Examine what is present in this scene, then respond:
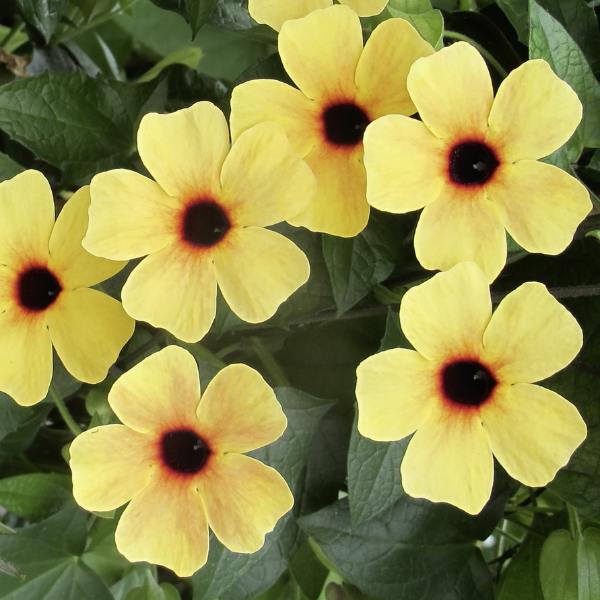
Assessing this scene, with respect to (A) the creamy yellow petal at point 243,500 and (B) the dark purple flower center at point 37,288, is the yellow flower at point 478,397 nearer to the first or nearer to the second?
(A) the creamy yellow petal at point 243,500

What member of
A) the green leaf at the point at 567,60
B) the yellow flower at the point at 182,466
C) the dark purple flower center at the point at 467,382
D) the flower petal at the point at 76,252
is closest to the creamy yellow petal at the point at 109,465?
the yellow flower at the point at 182,466

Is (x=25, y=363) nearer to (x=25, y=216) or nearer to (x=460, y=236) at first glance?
(x=25, y=216)

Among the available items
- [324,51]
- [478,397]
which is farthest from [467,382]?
[324,51]

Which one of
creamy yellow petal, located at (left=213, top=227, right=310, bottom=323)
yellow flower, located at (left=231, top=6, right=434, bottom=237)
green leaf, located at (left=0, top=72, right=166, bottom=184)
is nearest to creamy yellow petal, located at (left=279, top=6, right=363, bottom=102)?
yellow flower, located at (left=231, top=6, right=434, bottom=237)

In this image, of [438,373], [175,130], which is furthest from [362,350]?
[175,130]

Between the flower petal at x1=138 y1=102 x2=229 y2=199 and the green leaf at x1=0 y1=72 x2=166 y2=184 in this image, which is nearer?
the flower petal at x1=138 y1=102 x2=229 y2=199

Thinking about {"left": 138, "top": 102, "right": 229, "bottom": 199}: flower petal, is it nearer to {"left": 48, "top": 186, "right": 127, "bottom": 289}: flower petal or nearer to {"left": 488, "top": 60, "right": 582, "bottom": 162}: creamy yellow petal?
{"left": 48, "top": 186, "right": 127, "bottom": 289}: flower petal

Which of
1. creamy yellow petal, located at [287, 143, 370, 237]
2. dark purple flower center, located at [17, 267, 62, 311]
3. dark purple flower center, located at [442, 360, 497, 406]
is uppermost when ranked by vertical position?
creamy yellow petal, located at [287, 143, 370, 237]
